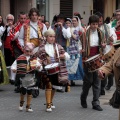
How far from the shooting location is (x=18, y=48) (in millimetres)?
11188

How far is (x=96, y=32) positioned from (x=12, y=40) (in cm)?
267

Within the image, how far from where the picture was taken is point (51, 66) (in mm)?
8891

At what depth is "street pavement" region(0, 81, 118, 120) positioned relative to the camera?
861 cm

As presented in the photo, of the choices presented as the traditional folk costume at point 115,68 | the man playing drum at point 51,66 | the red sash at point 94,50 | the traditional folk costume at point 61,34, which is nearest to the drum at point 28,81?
the man playing drum at point 51,66

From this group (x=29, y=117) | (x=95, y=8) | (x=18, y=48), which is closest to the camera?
(x=29, y=117)

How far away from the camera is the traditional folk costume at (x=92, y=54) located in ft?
30.3

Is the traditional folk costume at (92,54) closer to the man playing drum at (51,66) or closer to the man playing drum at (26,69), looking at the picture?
the man playing drum at (51,66)

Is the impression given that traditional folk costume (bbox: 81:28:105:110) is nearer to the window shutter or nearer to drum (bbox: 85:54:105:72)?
drum (bbox: 85:54:105:72)

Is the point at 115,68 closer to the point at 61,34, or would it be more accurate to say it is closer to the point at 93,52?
the point at 93,52

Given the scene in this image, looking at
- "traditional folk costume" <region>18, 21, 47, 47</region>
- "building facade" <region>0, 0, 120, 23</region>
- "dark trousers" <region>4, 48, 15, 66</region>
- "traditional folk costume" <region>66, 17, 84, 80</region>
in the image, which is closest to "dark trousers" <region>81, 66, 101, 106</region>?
"traditional folk costume" <region>18, 21, 47, 47</region>

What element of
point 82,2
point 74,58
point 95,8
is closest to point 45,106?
point 74,58

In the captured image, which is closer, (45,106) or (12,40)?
(45,106)

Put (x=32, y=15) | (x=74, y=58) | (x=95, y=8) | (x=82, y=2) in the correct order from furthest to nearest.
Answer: (x=95, y=8), (x=82, y=2), (x=74, y=58), (x=32, y=15)

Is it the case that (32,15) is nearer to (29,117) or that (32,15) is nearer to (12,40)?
(12,40)
